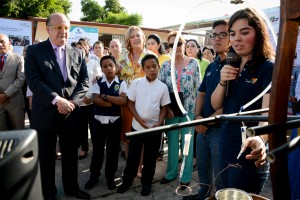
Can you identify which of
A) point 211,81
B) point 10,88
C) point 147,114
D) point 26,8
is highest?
point 26,8

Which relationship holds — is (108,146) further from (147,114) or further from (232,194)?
(232,194)

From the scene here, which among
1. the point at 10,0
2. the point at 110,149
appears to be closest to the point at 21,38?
the point at 110,149

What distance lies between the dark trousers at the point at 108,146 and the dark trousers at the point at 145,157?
228 millimetres

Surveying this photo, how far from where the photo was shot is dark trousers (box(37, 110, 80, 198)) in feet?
9.28

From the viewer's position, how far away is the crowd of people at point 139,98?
5.41ft

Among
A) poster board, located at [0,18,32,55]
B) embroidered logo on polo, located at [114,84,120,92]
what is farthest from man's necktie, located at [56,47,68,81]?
poster board, located at [0,18,32,55]

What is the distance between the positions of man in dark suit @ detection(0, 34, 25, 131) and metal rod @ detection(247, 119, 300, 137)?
4.14 metres

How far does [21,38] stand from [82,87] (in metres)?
8.35

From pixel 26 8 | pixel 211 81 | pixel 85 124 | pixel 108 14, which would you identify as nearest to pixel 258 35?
pixel 211 81

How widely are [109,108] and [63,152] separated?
783 mm

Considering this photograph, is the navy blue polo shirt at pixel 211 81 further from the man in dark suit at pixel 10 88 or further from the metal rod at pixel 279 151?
the man in dark suit at pixel 10 88

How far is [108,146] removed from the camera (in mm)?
3324

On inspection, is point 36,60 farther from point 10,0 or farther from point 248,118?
point 10,0

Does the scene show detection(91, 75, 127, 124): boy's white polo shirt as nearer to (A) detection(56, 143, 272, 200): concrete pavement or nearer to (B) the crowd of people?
(B) the crowd of people
